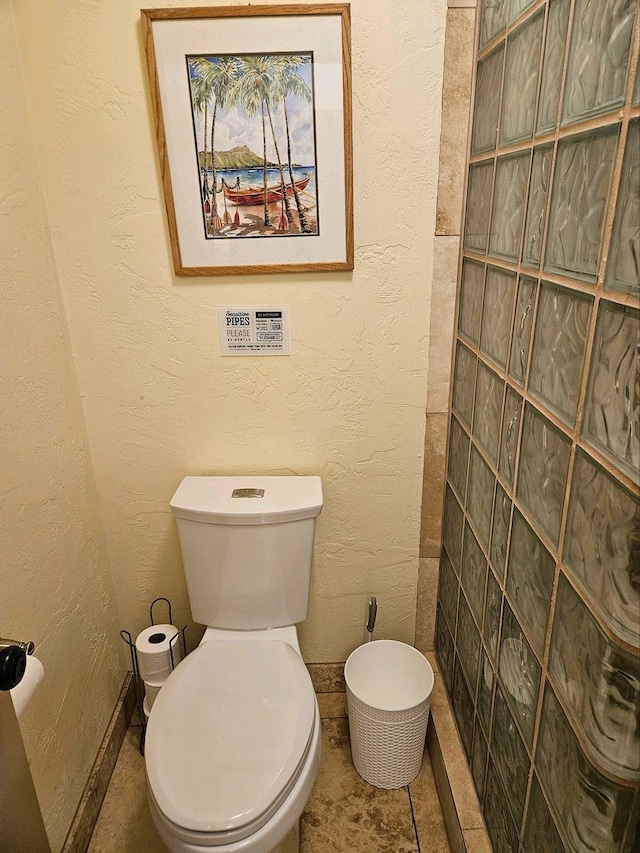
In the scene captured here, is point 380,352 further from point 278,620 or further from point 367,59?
point 278,620

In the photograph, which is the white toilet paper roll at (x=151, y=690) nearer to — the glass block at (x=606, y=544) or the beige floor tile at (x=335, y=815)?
the beige floor tile at (x=335, y=815)

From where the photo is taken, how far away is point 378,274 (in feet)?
4.64

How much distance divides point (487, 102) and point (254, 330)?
0.72 m

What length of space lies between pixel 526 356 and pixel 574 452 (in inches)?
9.4

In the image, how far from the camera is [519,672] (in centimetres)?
107

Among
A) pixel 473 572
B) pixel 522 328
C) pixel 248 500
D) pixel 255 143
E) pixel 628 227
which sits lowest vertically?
pixel 473 572

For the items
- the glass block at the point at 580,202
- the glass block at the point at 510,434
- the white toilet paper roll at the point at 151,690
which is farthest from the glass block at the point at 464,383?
the white toilet paper roll at the point at 151,690

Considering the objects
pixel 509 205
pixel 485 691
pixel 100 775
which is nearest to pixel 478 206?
pixel 509 205

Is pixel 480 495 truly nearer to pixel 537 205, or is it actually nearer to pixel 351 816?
pixel 537 205

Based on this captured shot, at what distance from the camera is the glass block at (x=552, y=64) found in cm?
86

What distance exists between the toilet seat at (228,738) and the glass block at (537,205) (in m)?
1.03

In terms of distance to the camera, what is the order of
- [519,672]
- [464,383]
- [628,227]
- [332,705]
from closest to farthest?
[628,227], [519,672], [464,383], [332,705]

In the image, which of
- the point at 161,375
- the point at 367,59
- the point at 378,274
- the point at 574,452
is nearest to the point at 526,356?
the point at 574,452

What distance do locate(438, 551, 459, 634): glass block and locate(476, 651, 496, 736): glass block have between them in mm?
242
